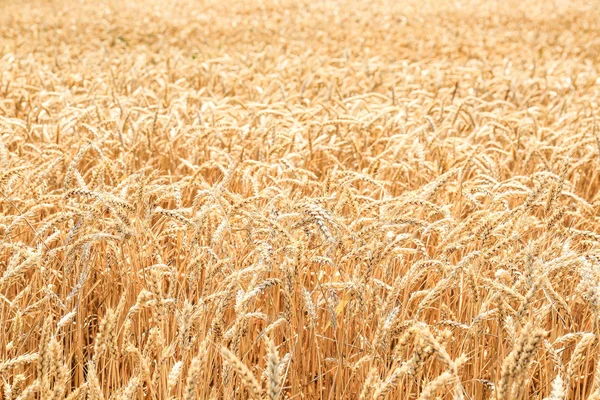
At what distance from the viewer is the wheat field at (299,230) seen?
1.29m

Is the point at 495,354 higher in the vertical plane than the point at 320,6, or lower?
lower

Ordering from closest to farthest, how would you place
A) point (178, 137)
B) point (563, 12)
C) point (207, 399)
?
point (207, 399)
point (178, 137)
point (563, 12)

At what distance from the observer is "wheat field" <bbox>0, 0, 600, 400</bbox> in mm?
1294

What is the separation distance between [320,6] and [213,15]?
2514 millimetres

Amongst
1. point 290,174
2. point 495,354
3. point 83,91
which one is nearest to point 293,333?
point 495,354

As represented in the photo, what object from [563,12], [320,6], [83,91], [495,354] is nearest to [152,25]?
[320,6]

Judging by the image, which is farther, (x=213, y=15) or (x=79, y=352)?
(x=213, y=15)

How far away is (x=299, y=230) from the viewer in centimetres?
164

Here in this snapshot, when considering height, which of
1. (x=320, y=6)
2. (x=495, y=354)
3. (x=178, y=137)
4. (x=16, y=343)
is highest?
(x=320, y=6)

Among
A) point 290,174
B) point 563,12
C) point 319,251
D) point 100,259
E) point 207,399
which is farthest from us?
point 563,12

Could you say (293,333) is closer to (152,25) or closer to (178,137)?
(178,137)

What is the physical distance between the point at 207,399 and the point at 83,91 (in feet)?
10.6

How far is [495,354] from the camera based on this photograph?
159cm

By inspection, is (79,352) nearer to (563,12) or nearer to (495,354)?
(495,354)
